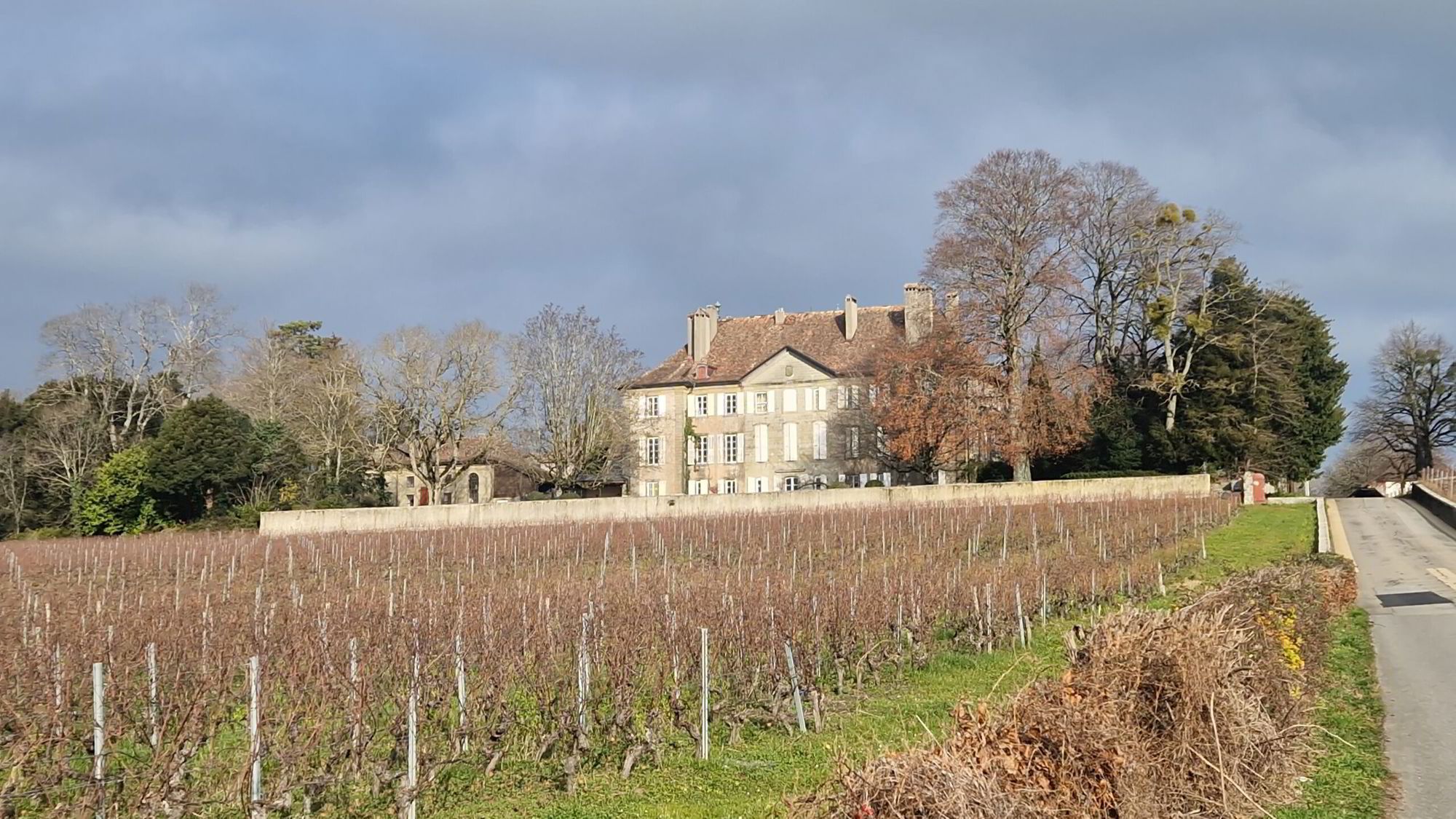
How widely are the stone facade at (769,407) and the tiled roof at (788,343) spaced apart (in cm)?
6

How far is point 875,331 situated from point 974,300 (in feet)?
52.0

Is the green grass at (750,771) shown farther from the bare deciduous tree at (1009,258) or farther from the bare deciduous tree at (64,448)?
the bare deciduous tree at (64,448)

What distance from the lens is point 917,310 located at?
56.0m

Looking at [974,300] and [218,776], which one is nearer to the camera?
[218,776]

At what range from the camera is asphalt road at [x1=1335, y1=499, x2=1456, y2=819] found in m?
9.60

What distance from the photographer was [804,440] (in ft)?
192

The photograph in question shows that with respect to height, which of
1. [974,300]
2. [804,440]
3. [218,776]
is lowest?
[218,776]

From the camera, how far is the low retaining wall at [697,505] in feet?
132

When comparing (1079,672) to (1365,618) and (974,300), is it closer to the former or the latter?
(1365,618)

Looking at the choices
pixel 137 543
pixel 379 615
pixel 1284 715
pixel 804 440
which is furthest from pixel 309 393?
pixel 1284 715

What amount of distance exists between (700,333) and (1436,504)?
1398 inches

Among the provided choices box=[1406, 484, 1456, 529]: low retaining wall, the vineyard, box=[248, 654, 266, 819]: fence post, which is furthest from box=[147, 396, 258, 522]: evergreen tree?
box=[1406, 484, 1456, 529]: low retaining wall

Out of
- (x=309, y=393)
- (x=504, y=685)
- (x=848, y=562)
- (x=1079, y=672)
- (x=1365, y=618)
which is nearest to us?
(x=1079, y=672)

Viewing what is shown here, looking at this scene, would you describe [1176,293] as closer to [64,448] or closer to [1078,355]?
[1078,355]
